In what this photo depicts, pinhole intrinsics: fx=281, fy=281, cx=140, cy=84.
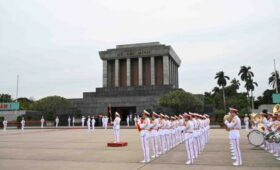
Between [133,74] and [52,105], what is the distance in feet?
88.0

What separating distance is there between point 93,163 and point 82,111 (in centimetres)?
5013

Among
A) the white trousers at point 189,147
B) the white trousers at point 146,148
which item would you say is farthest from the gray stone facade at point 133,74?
the white trousers at point 189,147

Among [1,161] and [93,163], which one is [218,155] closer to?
[93,163]

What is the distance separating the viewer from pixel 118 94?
66250 mm

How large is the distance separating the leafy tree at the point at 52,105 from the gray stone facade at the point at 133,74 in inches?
158

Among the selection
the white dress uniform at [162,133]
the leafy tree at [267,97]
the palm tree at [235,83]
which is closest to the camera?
the white dress uniform at [162,133]

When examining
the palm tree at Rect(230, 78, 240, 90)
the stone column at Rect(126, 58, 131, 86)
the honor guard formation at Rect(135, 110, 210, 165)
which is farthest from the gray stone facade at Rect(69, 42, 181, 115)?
the honor guard formation at Rect(135, 110, 210, 165)

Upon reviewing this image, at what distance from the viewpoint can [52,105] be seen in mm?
57500

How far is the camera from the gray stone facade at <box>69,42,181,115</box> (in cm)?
6178

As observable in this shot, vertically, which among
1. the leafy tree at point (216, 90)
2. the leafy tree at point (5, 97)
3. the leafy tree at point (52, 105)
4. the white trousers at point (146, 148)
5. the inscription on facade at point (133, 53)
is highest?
the inscription on facade at point (133, 53)

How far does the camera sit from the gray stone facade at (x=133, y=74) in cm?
6178

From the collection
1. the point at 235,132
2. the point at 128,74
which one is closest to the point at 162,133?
the point at 235,132

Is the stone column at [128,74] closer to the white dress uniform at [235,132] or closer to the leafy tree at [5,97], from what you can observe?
the leafy tree at [5,97]

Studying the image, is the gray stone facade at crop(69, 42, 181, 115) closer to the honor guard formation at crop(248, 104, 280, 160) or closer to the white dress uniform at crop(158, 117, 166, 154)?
the honor guard formation at crop(248, 104, 280, 160)
